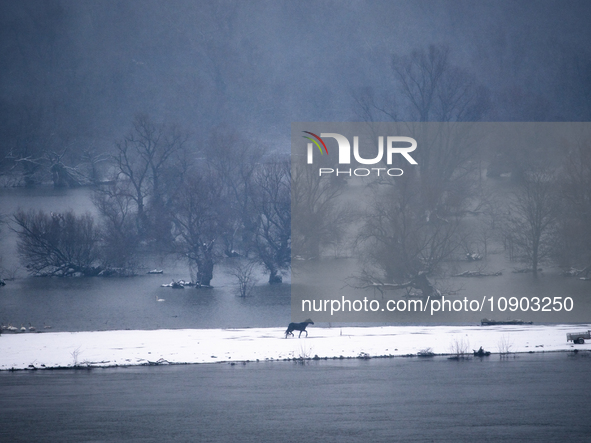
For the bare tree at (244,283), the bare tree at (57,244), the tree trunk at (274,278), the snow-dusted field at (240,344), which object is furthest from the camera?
the bare tree at (57,244)

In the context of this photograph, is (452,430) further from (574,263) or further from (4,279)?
(4,279)

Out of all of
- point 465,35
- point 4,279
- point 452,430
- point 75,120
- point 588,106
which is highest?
point 465,35

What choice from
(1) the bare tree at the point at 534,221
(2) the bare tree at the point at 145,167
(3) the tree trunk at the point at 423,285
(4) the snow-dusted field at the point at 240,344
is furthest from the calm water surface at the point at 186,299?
(2) the bare tree at the point at 145,167

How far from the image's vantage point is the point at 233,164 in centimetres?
7800

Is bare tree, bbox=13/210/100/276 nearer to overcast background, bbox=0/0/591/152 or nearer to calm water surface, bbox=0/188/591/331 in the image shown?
calm water surface, bbox=0/188/591/331

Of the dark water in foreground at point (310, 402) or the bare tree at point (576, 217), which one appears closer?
the dark water in foreground at point (310, 402)

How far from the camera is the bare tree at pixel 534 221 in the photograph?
1943 inches

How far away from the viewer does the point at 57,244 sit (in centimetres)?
6347

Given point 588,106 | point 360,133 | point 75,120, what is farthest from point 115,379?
point 75,120

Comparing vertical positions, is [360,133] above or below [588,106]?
below

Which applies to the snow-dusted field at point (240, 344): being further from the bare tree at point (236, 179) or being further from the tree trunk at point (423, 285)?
the bare tree at point (236, 179)

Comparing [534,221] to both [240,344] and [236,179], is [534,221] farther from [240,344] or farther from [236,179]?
[236,179]

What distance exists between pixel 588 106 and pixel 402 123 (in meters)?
32.5

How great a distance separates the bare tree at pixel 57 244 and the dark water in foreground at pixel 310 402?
43236mm
